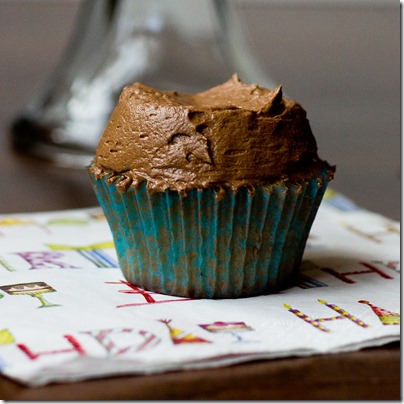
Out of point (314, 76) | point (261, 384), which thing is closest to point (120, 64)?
point (314, 76)

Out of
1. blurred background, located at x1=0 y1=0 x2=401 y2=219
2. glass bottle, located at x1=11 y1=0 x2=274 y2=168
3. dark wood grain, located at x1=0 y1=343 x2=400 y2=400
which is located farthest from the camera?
glass bottle, located at x1=11 y1=0 x2=274 y2=168

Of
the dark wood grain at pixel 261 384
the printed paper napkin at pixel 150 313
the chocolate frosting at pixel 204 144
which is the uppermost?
the chocolate frosting at pixel 204 144

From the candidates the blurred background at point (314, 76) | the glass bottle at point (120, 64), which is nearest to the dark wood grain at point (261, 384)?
the blurred background at point (314, 76)

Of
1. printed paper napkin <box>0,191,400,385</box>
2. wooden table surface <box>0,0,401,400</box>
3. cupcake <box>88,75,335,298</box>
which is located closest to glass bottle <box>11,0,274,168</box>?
wooden table surface <box>0,0,401,400</box>

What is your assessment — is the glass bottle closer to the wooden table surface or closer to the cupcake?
the wooden table surface

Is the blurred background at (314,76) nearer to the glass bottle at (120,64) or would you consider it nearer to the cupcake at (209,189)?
the glass bottle at (120,64)

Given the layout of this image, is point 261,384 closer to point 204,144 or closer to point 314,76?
point 204,144

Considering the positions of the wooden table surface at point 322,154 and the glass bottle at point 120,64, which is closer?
the wooden table surface at point 322,154
